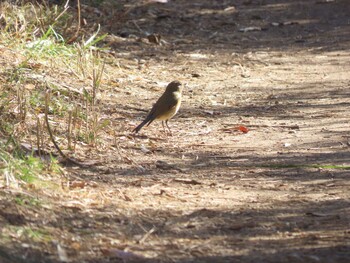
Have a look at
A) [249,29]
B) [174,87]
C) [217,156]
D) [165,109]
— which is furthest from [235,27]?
[217,156]

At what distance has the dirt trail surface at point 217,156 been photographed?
570cm

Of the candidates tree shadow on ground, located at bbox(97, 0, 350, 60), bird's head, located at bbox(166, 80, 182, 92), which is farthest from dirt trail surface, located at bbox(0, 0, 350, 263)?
bird's head, located at bbox(166, 80, 182, 92)

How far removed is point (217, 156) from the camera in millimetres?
8188

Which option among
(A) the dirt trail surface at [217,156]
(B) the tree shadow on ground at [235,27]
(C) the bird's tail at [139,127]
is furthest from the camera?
(B) the tree shadow on ground at [235,27]

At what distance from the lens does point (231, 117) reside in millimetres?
9922

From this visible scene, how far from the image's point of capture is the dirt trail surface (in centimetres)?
570

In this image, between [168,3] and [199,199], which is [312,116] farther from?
[168,3]

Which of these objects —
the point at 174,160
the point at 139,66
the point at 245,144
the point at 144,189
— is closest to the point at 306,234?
the point at 144,189

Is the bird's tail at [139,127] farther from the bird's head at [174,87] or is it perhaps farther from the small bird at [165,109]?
the bird's head at [174,87]

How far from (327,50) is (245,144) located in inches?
227

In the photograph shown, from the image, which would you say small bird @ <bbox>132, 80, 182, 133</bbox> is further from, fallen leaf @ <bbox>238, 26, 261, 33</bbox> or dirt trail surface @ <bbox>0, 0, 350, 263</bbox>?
fallen leaf @ <bbox>238, 26, 261, 33</bbox>

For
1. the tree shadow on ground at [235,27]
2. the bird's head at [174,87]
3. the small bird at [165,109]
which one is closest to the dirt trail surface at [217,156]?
the tree shadow on ground at [235,27]

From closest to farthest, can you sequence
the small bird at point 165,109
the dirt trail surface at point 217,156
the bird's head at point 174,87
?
1. the dirt trail surface at point 217,156
2. the small bird at point 165,109
3. the bird's head at point 174,87

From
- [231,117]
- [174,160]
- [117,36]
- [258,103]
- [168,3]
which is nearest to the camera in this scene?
[174,160]
